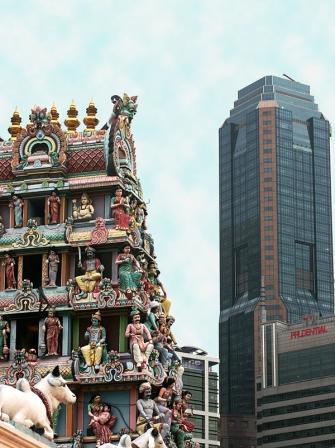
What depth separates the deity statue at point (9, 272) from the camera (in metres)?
44.9

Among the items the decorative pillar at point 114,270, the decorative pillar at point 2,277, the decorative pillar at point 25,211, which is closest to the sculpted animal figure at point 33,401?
the decorative pillar at point 114,270

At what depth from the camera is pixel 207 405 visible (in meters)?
157

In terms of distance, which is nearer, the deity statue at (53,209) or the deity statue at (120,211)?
the deity statue at (120,211)

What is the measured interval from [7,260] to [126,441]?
14.9 m

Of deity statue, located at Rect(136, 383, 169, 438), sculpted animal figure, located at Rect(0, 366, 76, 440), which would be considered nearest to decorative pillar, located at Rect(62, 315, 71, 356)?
deity statue, located at Rect(136, 383, 169, 438)

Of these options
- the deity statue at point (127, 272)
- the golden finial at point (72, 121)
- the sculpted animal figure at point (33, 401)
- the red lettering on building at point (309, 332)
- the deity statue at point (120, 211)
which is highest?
the red lettering on building at point (309, 332)

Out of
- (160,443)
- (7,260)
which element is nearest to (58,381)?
(160,443)

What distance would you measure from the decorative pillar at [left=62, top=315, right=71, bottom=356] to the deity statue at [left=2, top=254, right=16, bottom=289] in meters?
2.23

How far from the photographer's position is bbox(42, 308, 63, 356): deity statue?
43531mm

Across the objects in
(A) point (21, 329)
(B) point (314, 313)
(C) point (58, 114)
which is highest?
(B) point (314, 313)

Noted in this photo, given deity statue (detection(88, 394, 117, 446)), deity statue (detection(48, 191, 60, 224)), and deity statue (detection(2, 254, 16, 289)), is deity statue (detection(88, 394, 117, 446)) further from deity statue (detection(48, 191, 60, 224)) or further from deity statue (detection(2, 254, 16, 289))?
deity statue (detection(48, 191, 60, 224))

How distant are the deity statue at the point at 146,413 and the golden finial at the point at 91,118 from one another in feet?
A: 32.2

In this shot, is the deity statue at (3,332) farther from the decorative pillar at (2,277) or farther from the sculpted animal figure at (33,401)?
the sculpted animal figure at (33,401)

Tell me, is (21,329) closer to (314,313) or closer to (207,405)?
(207,405)
